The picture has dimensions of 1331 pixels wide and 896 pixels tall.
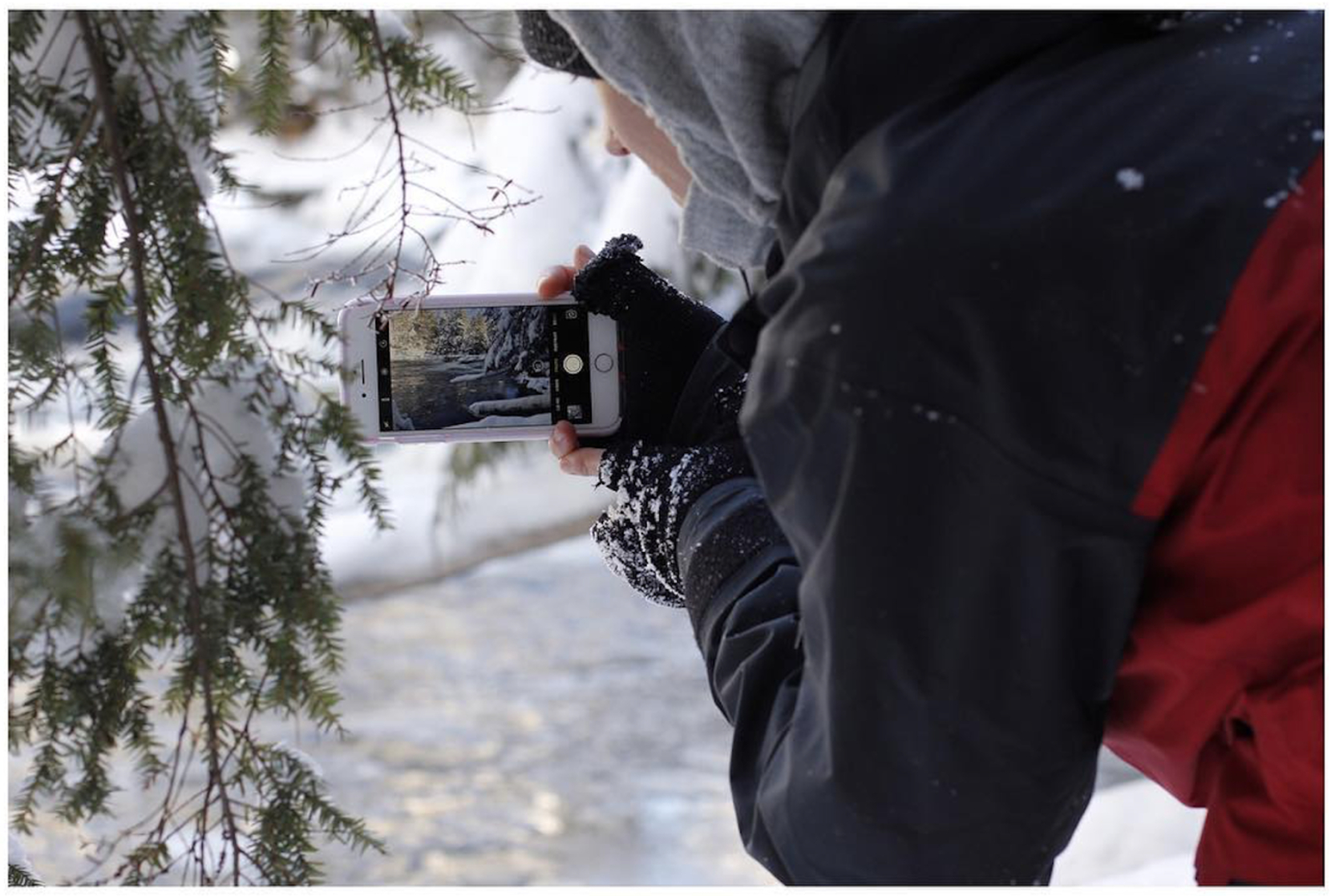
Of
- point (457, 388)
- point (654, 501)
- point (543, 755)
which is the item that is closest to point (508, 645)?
point (543, 755)

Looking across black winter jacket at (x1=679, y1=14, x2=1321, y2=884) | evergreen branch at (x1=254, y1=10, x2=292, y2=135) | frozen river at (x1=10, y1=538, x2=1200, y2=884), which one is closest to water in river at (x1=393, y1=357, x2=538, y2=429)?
evergreen branch at (x1=254, y1=10, x2=292, y2=135)

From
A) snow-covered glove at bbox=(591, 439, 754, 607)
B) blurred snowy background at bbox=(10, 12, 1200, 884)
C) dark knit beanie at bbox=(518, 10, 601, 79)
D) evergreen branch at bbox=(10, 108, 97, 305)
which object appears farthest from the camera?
blurred snowy background at bbox=(10, 12, 1200, 884)

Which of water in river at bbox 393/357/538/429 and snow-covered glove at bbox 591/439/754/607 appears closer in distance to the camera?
snow-covered glove at bbox 591/439/754/607

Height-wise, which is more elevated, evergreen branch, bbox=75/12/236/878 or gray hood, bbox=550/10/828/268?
gray hood, bbox=550/10/828/268

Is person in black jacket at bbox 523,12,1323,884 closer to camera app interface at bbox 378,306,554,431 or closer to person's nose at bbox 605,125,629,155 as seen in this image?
person's nose at bbox 605,125,629,155

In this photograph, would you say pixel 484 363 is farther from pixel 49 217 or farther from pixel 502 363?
pixel 49 217

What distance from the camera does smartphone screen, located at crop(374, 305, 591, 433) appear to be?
106 cm

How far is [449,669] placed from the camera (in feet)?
16.0

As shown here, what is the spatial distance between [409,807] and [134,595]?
293 cm

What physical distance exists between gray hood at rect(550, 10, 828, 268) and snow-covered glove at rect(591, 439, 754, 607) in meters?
0.20

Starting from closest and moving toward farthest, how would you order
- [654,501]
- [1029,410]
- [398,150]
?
[1029,410] < [654,501] < [398,150]

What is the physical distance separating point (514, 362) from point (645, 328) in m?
0.11

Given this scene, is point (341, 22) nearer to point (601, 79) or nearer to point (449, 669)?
point (601, 79)

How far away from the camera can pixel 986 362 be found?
52 cm
